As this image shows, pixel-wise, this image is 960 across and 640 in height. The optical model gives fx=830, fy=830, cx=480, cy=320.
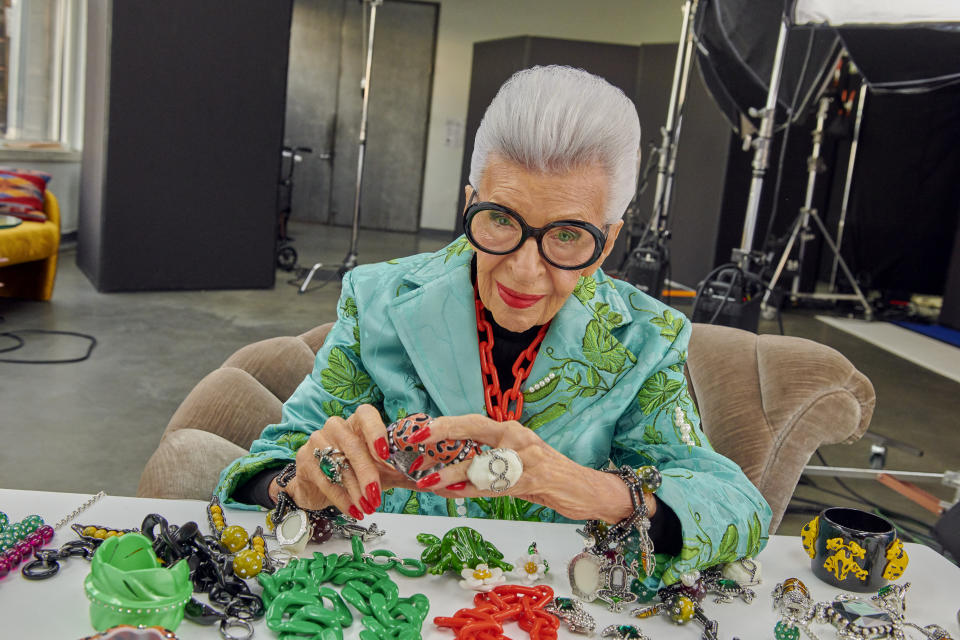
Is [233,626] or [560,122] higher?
[560,122]

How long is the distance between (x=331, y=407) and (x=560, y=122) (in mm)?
572

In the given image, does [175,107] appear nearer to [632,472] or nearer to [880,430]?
[880,430]

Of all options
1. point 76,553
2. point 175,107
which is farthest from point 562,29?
point 76,553

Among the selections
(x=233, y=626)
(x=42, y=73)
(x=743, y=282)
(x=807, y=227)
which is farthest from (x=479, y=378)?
(x=42, y=73)

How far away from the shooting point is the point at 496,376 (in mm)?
1362

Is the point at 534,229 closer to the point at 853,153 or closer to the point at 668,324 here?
the point at 668,324

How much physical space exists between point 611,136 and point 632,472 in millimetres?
483

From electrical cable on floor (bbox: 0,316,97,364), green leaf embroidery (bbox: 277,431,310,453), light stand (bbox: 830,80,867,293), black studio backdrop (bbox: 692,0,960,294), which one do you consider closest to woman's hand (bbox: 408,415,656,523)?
green leaf embroidery (bbox: 277,431,310,453)

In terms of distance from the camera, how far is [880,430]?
4539 millimetres

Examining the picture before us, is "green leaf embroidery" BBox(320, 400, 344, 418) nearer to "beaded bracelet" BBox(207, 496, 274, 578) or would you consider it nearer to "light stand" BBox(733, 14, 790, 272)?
"beaded bracelet" BBox(207, 496, 274, 578)

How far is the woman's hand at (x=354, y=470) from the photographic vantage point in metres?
1.01

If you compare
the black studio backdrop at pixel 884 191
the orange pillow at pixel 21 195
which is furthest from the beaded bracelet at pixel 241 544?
the black studio backdrop at pixel 884 191

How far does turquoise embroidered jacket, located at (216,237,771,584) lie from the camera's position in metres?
1.34

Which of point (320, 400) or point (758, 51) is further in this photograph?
point (758, 51)
